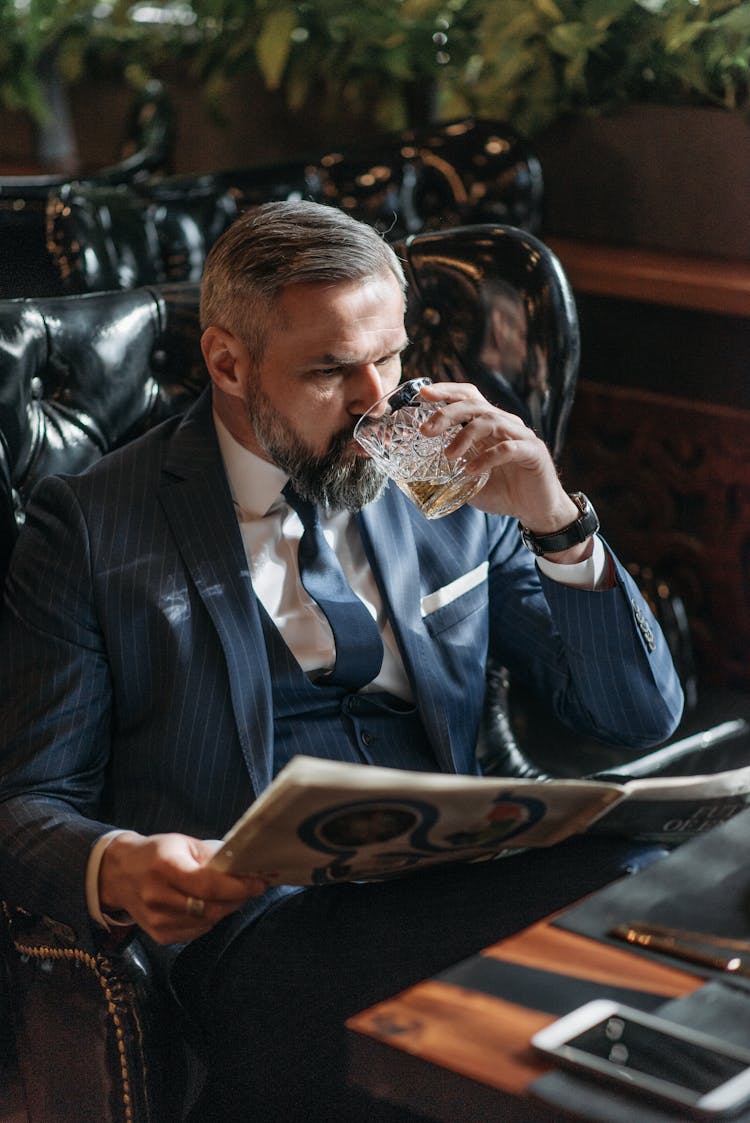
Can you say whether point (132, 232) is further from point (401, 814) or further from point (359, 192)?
point (401, 814)

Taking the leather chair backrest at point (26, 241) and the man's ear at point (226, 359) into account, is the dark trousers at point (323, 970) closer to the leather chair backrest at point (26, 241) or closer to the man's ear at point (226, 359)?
the man's ear at point (226, 359)

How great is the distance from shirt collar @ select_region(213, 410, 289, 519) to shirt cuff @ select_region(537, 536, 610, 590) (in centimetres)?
33

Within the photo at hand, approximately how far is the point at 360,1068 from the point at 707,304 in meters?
1.69

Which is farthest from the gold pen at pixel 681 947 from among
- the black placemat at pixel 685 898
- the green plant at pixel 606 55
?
the green plant at pixel 606 55

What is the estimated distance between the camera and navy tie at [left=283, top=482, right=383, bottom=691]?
1634 mm

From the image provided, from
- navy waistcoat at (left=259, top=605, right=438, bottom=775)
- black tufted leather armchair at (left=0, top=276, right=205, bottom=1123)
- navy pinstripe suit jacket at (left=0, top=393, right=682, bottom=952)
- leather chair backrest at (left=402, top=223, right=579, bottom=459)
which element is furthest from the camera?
leather chair backrest at (left=402, top=223, right=579, bottom=459)

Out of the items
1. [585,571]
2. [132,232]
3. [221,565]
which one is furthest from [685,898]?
[132,232]

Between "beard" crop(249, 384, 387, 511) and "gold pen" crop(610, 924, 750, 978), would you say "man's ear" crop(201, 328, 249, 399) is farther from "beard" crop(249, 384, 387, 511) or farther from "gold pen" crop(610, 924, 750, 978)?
"gold pen" crop(610, 924, 750, 978)

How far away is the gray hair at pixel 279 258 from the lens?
1548 millimetres

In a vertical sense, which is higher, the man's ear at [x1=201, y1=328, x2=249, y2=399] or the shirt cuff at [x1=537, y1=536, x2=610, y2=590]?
the man's ear at [x1=201, y1=328, x2=249, y2=399]

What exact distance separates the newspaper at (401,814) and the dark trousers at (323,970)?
221 mm

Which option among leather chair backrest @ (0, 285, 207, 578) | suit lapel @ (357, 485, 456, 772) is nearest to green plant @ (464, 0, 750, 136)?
leather chair backrest @ (0, 285, 207, 578)

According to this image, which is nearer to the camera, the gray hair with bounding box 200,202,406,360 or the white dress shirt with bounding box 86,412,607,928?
the gray hair with bounding box 200,202,406,360

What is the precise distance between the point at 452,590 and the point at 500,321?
455 millimetres
